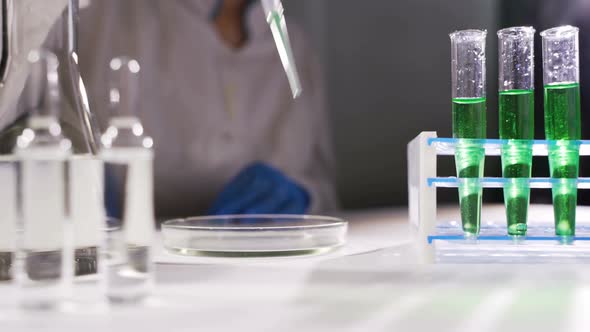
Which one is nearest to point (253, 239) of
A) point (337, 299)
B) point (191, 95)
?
point (337, 299)

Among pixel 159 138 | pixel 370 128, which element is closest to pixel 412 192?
pixel 159 138

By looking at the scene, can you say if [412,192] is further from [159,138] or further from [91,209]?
[159,138]

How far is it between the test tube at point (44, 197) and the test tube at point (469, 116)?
0.43 metres

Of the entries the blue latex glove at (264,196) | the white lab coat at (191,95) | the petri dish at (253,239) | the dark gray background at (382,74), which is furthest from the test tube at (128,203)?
the dark gray background at (382,74)

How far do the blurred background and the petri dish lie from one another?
151cm

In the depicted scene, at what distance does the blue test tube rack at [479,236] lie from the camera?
2.50 feet

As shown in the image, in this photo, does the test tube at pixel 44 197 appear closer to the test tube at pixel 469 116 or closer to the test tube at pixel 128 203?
the test tube at pixel 128 203

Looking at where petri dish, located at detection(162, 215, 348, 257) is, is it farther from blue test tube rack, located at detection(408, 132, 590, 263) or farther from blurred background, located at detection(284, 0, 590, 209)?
blurred background, located at detection(284, 0, 590, 209)

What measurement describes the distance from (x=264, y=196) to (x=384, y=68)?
3.39 feet

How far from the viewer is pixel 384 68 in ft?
7.66

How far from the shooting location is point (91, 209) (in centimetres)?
65

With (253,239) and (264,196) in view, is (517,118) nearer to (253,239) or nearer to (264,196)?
(253,239)

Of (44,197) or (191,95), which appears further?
(191,95)

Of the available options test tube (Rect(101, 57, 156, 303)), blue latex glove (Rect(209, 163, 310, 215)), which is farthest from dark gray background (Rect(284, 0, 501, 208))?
test tube (Rect(101, 57, 156, 303))
